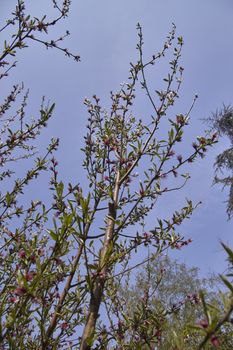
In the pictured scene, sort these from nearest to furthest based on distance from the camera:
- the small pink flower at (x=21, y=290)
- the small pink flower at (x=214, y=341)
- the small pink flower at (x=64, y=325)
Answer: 1. the small pink flower at (x=214, y=341)
2. the small pink flower at (x=21, y=290)
3. the small pink flower at (x=64, y=325)

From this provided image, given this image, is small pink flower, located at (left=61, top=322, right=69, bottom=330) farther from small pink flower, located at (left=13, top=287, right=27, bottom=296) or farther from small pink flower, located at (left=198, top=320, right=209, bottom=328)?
small pink flower, located at (left=198, top=320, right=209, bottom=328)

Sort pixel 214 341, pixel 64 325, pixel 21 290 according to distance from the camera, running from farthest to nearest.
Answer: pixel 64 325
pixel 21 290
pixel 214 341

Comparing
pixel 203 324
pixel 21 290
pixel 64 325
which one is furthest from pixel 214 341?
pixel 64 325

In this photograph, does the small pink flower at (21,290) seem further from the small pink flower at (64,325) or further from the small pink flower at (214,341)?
the small pink flower at (214,341)

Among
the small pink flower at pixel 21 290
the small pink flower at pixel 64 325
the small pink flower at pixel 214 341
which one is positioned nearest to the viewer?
the small pink flower at pixel 214 341

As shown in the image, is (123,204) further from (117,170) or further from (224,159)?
(224,159)

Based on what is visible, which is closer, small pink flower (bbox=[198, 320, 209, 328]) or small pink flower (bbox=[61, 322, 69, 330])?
small pink flower (bbox=[198, 320, 209, 328])

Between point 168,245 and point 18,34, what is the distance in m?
2.03

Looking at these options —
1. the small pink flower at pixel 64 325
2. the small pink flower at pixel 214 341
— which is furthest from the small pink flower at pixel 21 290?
the small pink flower at pixel 214 341

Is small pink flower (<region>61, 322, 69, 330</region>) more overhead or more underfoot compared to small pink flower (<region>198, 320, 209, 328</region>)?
more overhead

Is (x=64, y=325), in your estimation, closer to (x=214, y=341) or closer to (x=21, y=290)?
(x=21, y=290)

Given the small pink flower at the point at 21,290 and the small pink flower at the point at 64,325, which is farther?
the small pink flower at the point at 64,325

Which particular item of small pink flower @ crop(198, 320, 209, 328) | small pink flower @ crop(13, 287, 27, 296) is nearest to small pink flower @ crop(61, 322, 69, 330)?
small pink flower @ crop(13, 287, 27, 296)

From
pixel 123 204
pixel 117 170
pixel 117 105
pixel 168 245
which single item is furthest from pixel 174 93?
pixel 168 245
